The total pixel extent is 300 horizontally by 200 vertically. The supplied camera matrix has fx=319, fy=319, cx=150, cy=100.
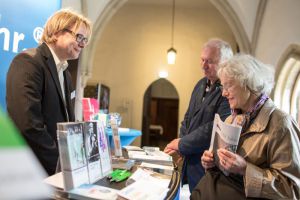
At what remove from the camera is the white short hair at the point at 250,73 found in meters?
1.63

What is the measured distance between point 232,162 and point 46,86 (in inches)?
39.0

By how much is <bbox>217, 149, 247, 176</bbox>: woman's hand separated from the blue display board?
1.53 meters

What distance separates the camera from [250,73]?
5.38ft

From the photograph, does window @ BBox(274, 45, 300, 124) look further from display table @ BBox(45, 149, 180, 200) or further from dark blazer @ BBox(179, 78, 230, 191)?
display table @ BBox(45, 149, 180, 200)

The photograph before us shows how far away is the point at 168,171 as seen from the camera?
165 cm

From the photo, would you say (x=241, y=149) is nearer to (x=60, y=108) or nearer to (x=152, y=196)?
(x=152, y=196)

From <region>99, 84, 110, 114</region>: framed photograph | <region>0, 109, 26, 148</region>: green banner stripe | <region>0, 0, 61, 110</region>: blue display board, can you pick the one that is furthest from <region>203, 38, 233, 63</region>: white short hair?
<region>99, 84, 110, 114</region>: framed photograph

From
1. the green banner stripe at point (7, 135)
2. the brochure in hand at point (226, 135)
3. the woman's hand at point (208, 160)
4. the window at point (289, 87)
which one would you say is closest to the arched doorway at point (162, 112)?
the window at point (289, 87)

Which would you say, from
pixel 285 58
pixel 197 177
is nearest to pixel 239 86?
pixel 197 177

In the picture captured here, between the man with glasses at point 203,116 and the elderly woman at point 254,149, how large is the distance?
0.48 m

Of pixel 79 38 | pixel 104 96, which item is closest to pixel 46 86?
pixel 79 38

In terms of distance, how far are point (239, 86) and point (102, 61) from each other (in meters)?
8.76

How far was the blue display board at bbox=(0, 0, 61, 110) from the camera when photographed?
228 cm

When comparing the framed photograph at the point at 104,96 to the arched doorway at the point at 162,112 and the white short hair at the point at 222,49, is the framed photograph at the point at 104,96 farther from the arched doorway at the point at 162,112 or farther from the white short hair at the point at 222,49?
the white short hair at the point at 222,49
